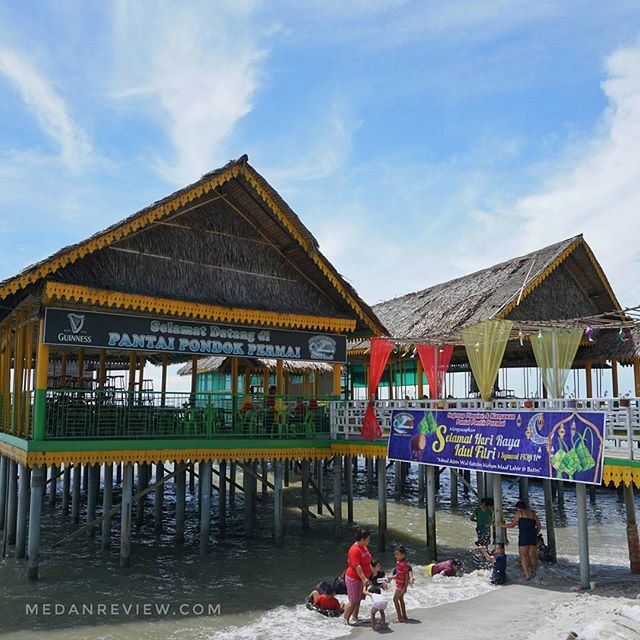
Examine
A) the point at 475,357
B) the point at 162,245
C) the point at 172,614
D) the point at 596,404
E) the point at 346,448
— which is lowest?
the point at 172,614

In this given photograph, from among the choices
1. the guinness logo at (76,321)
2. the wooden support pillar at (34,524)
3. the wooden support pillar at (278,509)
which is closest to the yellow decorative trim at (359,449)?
the wooden support pillar at (278,509)

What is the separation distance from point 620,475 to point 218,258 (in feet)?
32.1

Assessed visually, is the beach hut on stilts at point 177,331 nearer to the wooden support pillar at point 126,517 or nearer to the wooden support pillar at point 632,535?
the wooden support pillar at point 126,517

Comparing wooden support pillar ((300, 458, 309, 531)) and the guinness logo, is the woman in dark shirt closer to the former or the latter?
A: wooden support pillar ((300, 458, 309, 531))

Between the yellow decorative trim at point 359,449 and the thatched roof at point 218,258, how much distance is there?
3.22 m

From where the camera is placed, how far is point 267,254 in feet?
54.9

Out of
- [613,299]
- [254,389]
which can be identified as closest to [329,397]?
[613,299]

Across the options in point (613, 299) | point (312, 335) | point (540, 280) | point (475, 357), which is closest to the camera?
point (475, 357)

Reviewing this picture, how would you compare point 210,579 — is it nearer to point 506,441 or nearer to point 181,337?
point 181,337

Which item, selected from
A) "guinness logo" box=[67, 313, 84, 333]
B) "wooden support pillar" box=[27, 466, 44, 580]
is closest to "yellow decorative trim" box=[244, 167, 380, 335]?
"guinness logo" box=[67, 313, 84, 333]

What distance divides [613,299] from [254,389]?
16404 millimetres

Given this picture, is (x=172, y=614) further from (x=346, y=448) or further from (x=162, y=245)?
(x=162, y=245)

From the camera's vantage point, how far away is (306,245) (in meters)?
16.2

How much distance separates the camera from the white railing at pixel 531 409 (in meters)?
10.9
